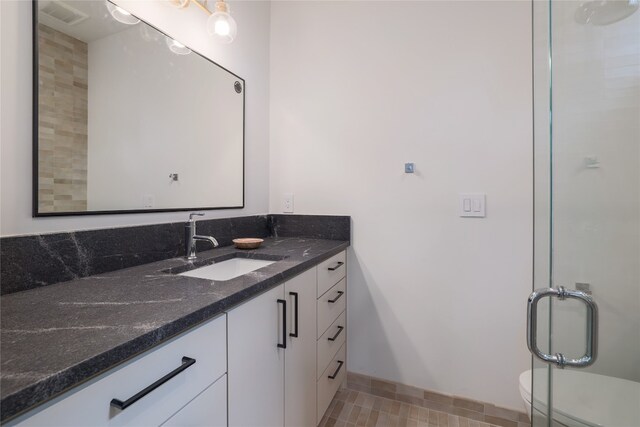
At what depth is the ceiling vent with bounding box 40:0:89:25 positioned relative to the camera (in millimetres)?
919

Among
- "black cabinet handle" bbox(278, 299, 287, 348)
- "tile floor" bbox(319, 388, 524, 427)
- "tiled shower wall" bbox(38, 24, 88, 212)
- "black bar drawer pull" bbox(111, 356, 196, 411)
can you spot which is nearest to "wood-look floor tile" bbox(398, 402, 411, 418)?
"tile floor" bbox(319, 388, 524, 427)

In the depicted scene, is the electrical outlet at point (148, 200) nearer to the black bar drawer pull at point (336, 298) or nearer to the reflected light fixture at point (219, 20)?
the reflected light fixture at point (219, 20)

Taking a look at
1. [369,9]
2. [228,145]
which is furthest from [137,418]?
[369,9]

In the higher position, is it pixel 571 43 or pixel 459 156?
pixel 571 43

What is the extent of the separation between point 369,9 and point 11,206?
76.1 inches

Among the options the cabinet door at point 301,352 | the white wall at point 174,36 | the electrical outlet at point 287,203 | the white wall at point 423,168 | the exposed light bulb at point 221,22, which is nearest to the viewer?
the white wall at point 174,36

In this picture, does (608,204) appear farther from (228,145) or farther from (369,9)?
(228,145)

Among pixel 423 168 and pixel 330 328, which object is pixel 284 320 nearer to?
pixel 330 328

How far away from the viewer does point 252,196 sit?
1914 millimetres

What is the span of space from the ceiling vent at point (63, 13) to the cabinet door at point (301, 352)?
1139 millimetres

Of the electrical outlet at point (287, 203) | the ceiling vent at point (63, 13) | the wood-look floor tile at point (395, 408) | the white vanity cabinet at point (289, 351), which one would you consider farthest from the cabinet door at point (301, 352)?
the ceiling vent at point (63, 13)

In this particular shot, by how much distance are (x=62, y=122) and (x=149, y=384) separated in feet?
2.86

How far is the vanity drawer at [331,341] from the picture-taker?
4.77 feet

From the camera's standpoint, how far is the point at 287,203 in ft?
6.63
